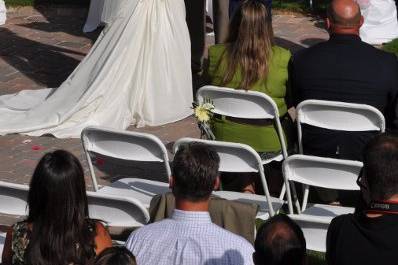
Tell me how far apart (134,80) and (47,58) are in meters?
2.63

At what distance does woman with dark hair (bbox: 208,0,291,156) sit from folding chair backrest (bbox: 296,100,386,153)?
402 millimetres

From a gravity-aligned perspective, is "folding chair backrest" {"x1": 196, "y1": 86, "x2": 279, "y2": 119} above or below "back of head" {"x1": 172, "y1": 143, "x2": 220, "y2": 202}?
below

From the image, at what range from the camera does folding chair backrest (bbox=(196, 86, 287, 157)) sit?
6414 millimetres

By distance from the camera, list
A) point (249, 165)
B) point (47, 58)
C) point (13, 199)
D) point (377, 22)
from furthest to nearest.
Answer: point (377, 22) → point (47, 58) → point (249, 165) → point (13, 199)

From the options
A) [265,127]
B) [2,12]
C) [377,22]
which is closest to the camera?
[265,127]

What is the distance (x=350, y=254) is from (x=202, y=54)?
6878 mm

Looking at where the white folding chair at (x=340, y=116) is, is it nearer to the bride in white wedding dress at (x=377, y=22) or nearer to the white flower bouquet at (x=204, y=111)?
the white flower bouquet at (x=204, y=111)

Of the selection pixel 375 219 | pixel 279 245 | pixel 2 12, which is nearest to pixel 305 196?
pixel 375 219

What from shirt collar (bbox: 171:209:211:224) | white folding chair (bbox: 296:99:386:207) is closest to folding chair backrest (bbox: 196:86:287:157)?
white folding chair (bbox: 296:99:386:207)

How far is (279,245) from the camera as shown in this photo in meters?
3.55

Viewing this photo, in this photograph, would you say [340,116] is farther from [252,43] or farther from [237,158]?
[252,43]

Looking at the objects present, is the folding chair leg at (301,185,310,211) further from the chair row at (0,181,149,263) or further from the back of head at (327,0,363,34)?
the chair row at (0,181,149,263)

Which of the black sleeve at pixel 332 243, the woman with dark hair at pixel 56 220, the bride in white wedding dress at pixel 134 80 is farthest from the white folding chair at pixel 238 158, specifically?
the bride in white wedding dress at pixel 134 80

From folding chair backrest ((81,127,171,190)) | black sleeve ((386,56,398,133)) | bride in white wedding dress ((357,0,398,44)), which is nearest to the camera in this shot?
folding chair backrest ((81,127,171,190))
